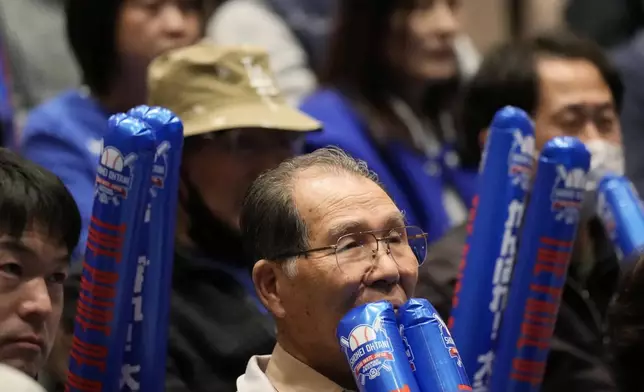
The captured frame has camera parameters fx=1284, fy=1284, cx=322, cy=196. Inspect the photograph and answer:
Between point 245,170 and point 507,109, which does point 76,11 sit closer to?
point 245,170

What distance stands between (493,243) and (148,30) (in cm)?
74

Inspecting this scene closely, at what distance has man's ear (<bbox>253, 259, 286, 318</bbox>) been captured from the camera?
4.10ft

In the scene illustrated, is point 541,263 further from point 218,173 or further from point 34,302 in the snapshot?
point 34,302

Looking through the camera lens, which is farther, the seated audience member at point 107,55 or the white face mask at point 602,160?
the seated audience member at point 107,55

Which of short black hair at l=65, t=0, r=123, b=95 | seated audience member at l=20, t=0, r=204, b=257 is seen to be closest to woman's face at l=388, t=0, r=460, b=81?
seated audience member at l=20, t=0, r=204, b=257

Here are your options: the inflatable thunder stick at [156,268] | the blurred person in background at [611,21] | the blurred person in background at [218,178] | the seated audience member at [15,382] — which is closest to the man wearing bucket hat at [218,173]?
the blurred person in background at [218,178]

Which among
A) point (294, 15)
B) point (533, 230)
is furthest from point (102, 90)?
point (533, 230)

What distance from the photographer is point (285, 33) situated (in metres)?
2.47

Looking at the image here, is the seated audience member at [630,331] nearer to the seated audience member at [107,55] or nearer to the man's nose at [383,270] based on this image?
the man's nose at [383,270]

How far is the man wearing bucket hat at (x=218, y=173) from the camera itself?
61.9 inches

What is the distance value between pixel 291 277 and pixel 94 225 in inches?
8.3

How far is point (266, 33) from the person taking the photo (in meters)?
2.44

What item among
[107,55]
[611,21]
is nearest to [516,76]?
[107,55]

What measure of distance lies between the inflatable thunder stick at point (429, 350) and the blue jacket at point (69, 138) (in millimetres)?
812
